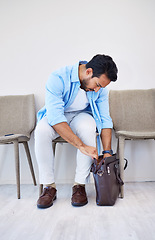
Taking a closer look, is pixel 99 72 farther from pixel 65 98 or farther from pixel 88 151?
pixel 88 151

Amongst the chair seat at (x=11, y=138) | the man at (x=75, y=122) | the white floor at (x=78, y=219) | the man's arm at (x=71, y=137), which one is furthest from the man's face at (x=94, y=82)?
the white floor at (x=78, y=219)

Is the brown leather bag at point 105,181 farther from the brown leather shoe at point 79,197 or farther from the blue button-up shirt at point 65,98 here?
the blue button-up shirt at point 65,98

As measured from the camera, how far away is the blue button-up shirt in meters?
1.43

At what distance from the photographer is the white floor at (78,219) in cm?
100

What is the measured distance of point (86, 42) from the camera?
207cm

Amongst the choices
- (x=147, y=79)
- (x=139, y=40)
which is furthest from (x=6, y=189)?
(x=139, y=40)

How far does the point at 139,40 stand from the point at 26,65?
1.01 meters

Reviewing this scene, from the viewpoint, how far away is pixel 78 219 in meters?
1.17

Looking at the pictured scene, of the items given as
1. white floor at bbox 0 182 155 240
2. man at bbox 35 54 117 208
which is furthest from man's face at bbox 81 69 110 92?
white floor at bbox 0 182 155 240

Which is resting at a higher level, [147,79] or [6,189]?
[147,79]

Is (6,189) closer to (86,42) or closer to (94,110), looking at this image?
(94,110)

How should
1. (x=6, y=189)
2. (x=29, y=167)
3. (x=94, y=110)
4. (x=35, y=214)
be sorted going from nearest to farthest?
(x=35, y=214), (x=94, y=110), (x=6, y=189), (x=29, y=167)

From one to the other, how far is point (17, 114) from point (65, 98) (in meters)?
0.61

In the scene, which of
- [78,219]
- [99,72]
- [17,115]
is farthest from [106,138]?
[17,115]
